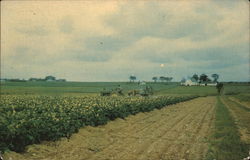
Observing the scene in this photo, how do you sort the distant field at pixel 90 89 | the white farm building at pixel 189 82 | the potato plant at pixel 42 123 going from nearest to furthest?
the potato plant at pixel 42 123, the distant field at pixel 90 89, the white farm building at pixel 189 82

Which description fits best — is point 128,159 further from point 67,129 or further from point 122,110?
point 122,110

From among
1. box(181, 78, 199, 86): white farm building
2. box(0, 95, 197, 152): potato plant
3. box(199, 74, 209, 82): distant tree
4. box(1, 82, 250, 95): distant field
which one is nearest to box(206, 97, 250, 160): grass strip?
box(0, 95, 197, 152): potato plant

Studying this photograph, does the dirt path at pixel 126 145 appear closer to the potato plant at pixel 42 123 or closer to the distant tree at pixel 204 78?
the potato plant at pixel 42 123

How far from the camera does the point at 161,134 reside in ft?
42.1

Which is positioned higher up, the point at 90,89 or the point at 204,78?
the point at 204,78

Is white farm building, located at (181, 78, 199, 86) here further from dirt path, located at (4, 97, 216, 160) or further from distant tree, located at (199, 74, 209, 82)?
dirt path, located at (4, 97, 216, 160)

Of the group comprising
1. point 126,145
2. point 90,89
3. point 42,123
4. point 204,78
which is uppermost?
point 204,78

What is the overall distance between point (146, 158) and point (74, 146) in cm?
277

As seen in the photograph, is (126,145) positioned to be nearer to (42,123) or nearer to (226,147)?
(42,123)

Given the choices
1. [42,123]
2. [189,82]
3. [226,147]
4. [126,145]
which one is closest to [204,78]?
[189,82]

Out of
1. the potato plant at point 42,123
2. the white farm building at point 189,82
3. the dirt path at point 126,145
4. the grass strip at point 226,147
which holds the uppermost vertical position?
the white farm building at point 189,82

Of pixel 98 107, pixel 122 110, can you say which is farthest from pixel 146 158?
pixel 122 110

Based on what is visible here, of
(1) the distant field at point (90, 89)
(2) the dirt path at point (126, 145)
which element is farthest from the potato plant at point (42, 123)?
(1) the distant field at point (90, 89)

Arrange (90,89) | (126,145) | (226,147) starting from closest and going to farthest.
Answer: (226,147)
(126,145)
(90,89)
